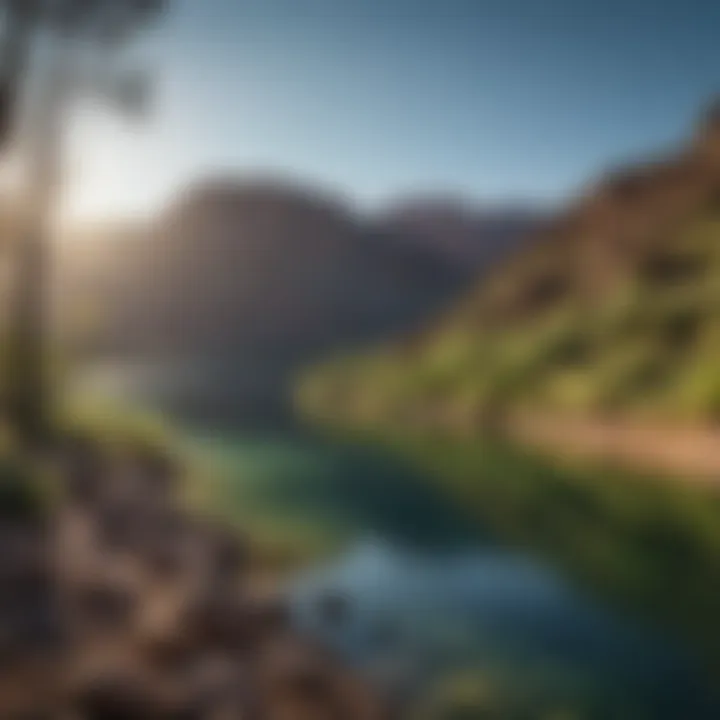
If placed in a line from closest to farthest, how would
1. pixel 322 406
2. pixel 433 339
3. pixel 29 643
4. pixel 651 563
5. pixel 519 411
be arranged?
pixel 29 643 → pixel 651 563 → pixel 322 406 → pixel 519 411 → pixel 433 339

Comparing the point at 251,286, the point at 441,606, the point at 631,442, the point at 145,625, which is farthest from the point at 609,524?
the point at 251,286

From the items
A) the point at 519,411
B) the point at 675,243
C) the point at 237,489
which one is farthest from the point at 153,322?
the point at 675,243

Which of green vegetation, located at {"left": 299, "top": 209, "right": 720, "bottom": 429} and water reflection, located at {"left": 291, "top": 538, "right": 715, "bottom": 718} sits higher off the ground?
green vegetation, located at {"left": 299, "top": 209, "right": 720, "bottom": 429}

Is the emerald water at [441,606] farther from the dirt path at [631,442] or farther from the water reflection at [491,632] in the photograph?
the dirt path at [631,442]

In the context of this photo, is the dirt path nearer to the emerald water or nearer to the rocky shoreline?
the emerald water

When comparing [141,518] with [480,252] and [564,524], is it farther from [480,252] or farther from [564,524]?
[480,252]

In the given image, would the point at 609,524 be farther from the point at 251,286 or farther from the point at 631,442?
the point at 251,286

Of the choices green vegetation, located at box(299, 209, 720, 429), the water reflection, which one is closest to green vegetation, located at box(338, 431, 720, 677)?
the water reflection
